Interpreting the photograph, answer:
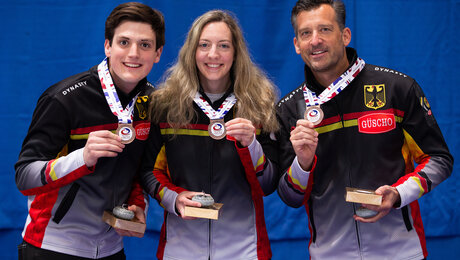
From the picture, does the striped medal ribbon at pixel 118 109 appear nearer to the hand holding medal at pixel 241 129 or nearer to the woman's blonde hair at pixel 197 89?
the woman's blonde hair at pixel 197 89

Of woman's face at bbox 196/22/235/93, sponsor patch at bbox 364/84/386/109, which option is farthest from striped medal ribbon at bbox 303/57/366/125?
woman's face at bbox 196/22/235/93

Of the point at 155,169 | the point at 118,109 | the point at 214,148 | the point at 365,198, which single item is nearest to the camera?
the point at 365,198

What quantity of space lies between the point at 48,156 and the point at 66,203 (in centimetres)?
25

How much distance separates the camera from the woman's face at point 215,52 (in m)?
2.47

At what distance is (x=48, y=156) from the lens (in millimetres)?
2264

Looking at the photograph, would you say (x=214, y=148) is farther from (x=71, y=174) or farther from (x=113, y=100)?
(x=71, y=174)

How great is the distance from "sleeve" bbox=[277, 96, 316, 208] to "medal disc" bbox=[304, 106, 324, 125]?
17 centimetres

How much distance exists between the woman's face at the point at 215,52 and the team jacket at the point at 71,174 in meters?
0.45

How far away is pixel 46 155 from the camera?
2.26 m

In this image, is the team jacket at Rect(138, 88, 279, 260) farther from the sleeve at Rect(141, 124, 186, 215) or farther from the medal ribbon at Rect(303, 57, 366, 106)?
the medal ribbon at Rect(303, 57, 366, 106)

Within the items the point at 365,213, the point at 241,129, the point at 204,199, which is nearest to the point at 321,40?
the point at 241,129

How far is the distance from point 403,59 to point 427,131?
206 cm

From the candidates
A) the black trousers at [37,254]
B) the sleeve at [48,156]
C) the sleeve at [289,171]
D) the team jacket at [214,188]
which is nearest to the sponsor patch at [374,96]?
the sleeve at [289,171]

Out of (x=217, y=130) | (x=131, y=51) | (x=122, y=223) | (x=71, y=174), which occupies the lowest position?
(x=122, y=223)
